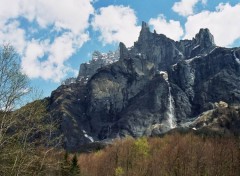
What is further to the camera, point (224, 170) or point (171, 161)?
point (171, 161)

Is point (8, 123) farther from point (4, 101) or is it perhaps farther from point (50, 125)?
point (50, 125)

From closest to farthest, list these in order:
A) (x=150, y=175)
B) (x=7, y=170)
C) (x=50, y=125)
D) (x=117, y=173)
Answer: (x=7, y=170) → (x=50, y=125) → (x=150, y=175) → (x=117, y=173)

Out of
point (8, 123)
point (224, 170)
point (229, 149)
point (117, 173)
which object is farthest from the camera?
point (117, 173)

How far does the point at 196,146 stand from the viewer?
8556 cm

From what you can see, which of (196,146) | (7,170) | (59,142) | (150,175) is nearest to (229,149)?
(196,146)

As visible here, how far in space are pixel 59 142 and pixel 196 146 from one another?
6097 centimetres

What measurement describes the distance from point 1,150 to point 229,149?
61283 mm

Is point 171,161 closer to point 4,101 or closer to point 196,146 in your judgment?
point 196,146

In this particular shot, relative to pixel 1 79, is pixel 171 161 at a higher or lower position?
lower

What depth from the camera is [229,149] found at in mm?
77875

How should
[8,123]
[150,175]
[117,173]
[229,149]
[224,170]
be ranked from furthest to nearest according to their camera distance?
[117,173]
[150,175]
[229,149]
[224,170]
[8,123]

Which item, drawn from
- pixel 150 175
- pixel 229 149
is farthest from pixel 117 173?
pixel 229 149

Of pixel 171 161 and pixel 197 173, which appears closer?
pixel 197 173

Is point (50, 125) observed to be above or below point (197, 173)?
above
